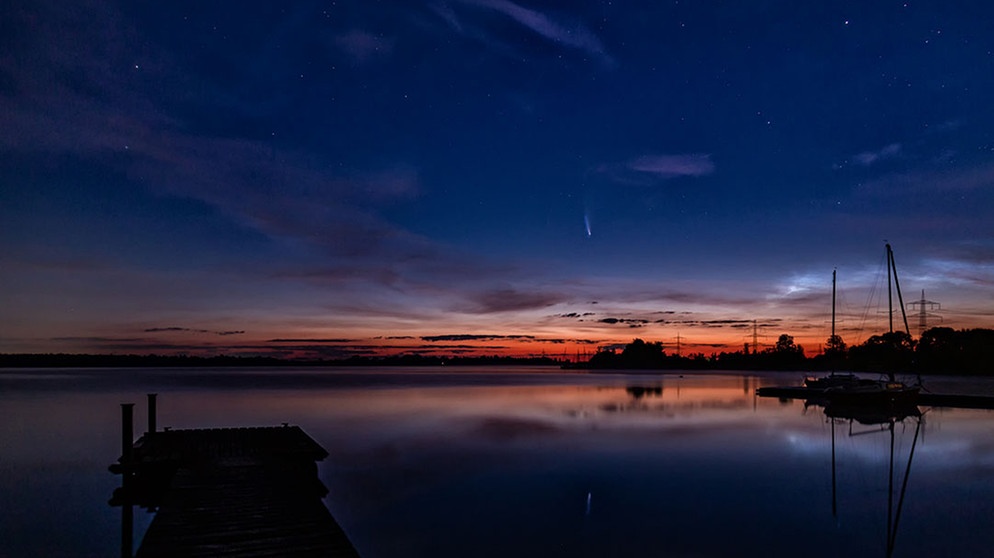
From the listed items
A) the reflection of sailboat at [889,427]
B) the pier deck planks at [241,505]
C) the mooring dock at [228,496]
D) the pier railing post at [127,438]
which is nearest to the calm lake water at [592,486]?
the reflection of sailboat at [889,427]

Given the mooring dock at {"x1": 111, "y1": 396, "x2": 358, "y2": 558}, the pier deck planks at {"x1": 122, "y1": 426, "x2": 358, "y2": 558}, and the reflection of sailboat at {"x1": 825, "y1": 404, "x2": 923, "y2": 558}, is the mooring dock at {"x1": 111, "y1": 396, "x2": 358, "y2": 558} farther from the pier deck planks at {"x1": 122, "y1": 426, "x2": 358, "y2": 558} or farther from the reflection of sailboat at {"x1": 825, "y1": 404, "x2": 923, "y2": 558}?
the reflection of sailboat at {"x1": 825, "y1": 404, "x2": 923, "y2": 558}

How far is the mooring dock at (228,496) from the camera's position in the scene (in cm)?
951

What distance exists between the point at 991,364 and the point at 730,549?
16690cm

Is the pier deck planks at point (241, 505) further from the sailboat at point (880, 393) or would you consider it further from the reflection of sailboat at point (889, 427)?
the sailboat at point (880, 393)

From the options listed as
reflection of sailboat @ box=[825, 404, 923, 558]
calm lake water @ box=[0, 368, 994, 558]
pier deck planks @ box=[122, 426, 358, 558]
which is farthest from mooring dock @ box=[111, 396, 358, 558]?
reflection of sailboat @ box=[825, 404, 923, 558]

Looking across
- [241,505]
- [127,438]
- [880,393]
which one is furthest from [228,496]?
[880,393]

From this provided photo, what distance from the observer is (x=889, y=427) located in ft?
123

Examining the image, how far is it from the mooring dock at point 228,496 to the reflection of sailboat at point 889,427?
41.3 ft

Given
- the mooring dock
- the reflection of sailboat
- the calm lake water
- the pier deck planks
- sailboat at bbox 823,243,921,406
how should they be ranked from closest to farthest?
the pier deck planks
the mooring dock
the calm lake water
the reflection of sailboat
sailboat at bbox 823,243,921,406

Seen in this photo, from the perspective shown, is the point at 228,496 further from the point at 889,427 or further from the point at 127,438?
the point at 889,427

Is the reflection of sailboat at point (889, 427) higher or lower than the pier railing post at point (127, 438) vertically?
lower

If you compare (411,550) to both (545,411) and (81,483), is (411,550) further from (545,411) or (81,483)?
(545,411)

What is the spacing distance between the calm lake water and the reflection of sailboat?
0.19m

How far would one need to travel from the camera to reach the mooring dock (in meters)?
9.51
